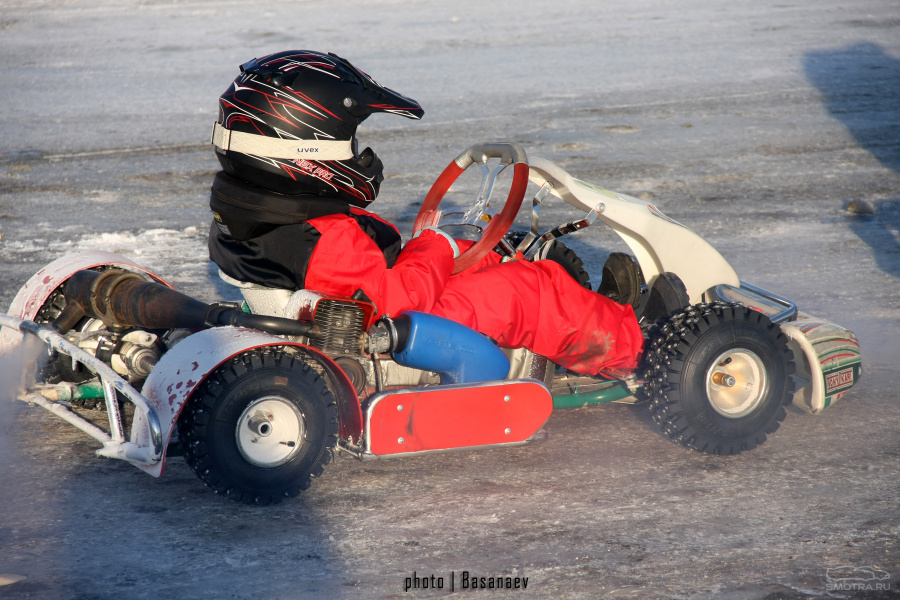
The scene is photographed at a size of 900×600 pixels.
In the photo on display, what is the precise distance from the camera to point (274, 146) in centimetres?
362

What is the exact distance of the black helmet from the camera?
11.9ft

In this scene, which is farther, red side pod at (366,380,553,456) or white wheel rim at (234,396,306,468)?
red side pod at (366,380,553,456)

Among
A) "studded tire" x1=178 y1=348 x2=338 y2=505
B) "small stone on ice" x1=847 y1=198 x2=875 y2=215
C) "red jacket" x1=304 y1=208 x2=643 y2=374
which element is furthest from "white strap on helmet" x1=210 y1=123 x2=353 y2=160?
"small stone on ice" x1=847 y1=198 x2=875 y2=215

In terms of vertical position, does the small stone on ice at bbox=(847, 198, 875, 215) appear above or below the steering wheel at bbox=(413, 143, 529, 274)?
below

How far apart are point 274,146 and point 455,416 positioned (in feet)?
4.10

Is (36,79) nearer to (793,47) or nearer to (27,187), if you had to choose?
(27,187)

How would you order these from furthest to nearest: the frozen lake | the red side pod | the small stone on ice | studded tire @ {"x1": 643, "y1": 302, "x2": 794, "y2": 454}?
the small stone on ice, studded tire @ {"x1": 643, "y1": 302, "x2": 794, "y2": 454}, the red side pod, the frozen lake

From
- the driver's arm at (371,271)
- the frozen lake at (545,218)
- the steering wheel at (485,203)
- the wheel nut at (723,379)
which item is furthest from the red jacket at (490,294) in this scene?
the frozen lake at (545,218)

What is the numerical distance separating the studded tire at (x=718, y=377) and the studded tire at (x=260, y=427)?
1.37 metres

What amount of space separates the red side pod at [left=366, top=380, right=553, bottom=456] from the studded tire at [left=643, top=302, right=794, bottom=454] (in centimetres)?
51

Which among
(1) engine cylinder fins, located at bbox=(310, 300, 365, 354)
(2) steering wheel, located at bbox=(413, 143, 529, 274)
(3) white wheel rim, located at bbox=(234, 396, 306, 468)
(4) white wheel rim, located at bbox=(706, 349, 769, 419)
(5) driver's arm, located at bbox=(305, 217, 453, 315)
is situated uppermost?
(2) steering wheel, located at bbox=(413, 143, 529, 274)

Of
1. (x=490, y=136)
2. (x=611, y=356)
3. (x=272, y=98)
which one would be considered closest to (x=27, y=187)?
(x=490, y=136)

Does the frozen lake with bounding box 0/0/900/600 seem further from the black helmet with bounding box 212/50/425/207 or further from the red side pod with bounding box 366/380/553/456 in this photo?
the black helmet with bounding box 212/50/425/207

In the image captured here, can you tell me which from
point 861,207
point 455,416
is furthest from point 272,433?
point 861,207
